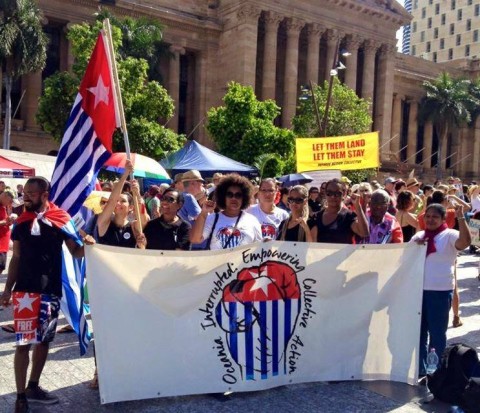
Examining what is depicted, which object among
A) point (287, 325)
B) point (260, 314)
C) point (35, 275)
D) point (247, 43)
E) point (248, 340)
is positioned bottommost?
point (248, 340)

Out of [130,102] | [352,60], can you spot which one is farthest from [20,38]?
[352,60]

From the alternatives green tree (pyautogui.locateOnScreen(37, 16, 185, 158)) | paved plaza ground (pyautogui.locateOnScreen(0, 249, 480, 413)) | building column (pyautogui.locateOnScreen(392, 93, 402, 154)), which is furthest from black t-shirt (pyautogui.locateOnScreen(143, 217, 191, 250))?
building column (pyautogui.locateOnScreen(392, 93, 402, 154))

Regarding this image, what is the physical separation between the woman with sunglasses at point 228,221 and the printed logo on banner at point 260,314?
419mm

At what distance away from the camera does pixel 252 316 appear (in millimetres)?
→ 4781

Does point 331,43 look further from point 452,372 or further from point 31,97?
point 452,372

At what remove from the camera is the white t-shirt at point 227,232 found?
5.11 m

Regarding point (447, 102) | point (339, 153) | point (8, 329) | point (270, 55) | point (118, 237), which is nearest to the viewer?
point (118, 237)

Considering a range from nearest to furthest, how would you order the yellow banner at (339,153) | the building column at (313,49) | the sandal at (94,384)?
the sandal at (94,384)
the yellow banner at (339,153)
the building column at (313,49)

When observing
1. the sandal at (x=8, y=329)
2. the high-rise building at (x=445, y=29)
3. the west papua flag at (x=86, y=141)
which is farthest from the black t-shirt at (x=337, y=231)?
the high-rise building at (x=445, y=29)

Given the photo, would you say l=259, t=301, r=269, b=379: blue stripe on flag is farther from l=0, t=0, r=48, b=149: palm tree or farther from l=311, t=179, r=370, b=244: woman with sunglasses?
l=0, t=0, r=48, b=149: palm tree

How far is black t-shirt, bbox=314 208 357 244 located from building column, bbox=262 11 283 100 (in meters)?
36.9

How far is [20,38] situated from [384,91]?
104 ft

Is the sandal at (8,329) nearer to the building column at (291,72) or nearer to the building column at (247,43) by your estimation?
the building column at (247,43)

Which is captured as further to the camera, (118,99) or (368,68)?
(368,68)
